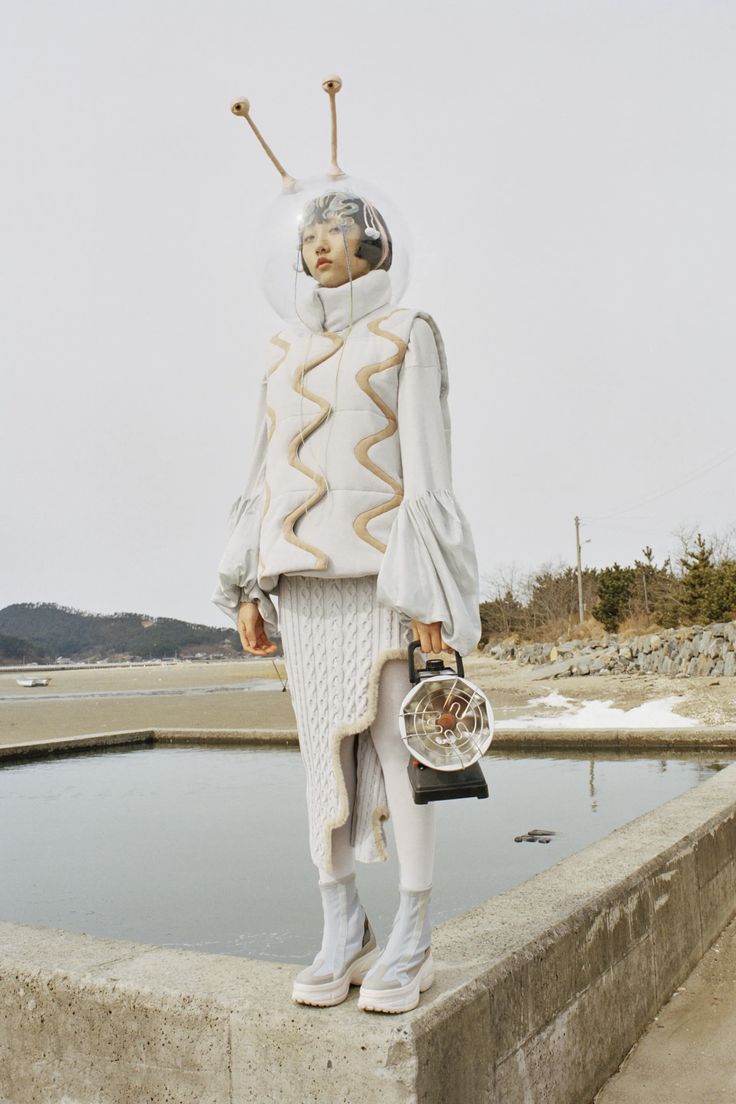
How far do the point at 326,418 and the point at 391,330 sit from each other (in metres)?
0.22

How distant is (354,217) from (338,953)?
1.41 meters

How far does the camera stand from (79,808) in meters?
5.14

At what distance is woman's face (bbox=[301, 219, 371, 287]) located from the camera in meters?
1.84

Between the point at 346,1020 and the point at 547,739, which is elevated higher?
the point at 346,1020

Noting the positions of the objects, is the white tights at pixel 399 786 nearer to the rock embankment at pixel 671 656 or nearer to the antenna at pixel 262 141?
the antenna at pixel 262 141

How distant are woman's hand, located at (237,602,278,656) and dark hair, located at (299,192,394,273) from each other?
73 cm

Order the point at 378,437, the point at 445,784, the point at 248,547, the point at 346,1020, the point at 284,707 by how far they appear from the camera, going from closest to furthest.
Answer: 1. the point at 346,1020
2. the point at 445,784
3. the point at 378,437
4. the point at 248,547
5. the point at 284,707

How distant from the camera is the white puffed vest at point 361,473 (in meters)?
1.60

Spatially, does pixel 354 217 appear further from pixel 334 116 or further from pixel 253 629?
pixel 253 629

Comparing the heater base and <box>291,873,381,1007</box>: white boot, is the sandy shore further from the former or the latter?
the heater base

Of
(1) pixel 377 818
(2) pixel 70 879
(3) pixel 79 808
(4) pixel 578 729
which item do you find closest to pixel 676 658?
(4) pixel 578 729

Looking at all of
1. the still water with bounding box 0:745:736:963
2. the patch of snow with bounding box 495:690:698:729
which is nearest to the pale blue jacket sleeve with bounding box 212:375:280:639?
the still water with bounding box 0:745:736:963

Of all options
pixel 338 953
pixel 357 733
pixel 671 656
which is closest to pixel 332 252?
pixel 357 733

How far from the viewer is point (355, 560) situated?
1666 mm
